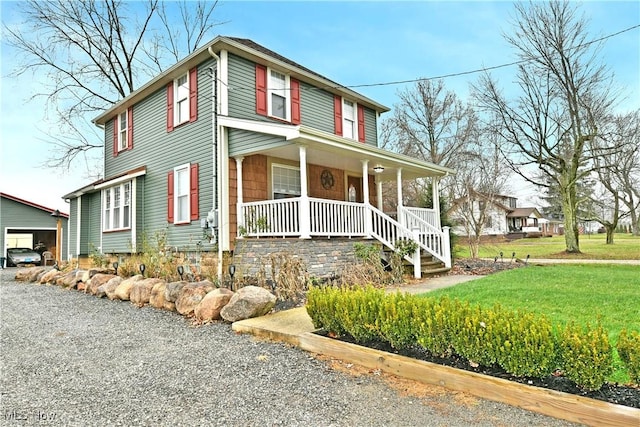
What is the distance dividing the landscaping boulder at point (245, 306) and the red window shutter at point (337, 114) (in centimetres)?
821

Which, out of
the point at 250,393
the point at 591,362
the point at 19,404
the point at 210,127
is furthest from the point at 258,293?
the point at 210,127

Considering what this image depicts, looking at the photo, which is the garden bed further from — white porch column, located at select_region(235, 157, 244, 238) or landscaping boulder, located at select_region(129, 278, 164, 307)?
white porch column, located at select_region(235, 157, 244, 238)

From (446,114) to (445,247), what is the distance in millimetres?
16304

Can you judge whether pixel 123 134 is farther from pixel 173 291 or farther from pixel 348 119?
pixel 173 291

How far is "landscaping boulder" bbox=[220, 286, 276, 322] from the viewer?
5758mm

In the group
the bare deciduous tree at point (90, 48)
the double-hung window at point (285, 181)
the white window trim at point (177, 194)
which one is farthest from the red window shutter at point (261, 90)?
the bare deciduous tree at point (90, 48)

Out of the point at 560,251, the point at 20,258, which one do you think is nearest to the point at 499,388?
the point at 560,251

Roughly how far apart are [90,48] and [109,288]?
1685 centimetres

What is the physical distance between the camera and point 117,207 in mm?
13352

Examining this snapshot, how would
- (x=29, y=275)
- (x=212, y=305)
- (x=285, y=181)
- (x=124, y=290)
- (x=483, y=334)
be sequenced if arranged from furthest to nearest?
(x=29, y=275) → (x=285, y=181) → (x=124, y=290) → (x=212, y=305) → (x=483, y=334)

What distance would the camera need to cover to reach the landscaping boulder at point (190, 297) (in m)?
6.43

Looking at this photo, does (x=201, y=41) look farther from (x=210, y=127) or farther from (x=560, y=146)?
(x=560, y=146)

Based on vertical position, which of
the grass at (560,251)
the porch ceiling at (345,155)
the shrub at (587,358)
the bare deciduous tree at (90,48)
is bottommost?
the grass at (560,251)

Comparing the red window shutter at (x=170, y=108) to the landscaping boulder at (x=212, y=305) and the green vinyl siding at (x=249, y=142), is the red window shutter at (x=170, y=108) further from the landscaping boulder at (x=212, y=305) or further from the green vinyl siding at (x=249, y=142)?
the landscaping boulder at (x=212, y=305)
